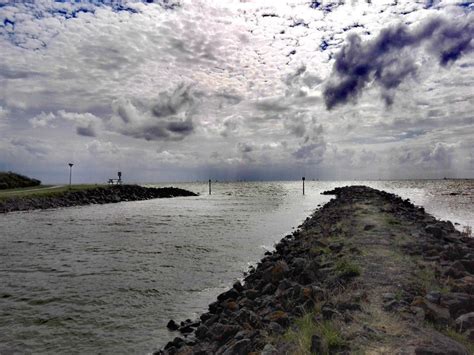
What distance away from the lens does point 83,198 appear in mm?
59969

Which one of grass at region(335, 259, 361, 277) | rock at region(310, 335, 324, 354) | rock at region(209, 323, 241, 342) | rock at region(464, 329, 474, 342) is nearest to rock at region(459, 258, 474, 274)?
grass at region(335, 259, 361, 277)

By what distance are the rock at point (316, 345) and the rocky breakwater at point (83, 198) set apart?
153 feet

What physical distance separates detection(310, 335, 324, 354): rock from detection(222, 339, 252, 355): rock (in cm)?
128

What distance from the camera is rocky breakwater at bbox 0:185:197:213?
44.3 m

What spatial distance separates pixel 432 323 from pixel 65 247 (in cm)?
2022

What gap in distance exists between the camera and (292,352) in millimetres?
5801

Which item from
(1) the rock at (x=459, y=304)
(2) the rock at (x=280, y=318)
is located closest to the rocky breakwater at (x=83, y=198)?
(2) the rock at (x=280, y=318)

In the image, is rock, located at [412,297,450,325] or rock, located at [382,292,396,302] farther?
rock, located at [382,292,396,302]

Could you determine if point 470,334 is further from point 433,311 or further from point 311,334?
point 311,334

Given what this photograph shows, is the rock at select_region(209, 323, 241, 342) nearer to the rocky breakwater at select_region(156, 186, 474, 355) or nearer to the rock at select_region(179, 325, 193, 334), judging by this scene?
the rocky breakwater at select_region(156, 186, 474, 355)

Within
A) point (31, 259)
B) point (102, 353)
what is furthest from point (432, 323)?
point (31, 259)

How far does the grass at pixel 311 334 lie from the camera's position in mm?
5758

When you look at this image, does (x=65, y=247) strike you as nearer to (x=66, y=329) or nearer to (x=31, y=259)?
(x=31, y=259)

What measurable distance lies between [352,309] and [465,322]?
2.12 meters
